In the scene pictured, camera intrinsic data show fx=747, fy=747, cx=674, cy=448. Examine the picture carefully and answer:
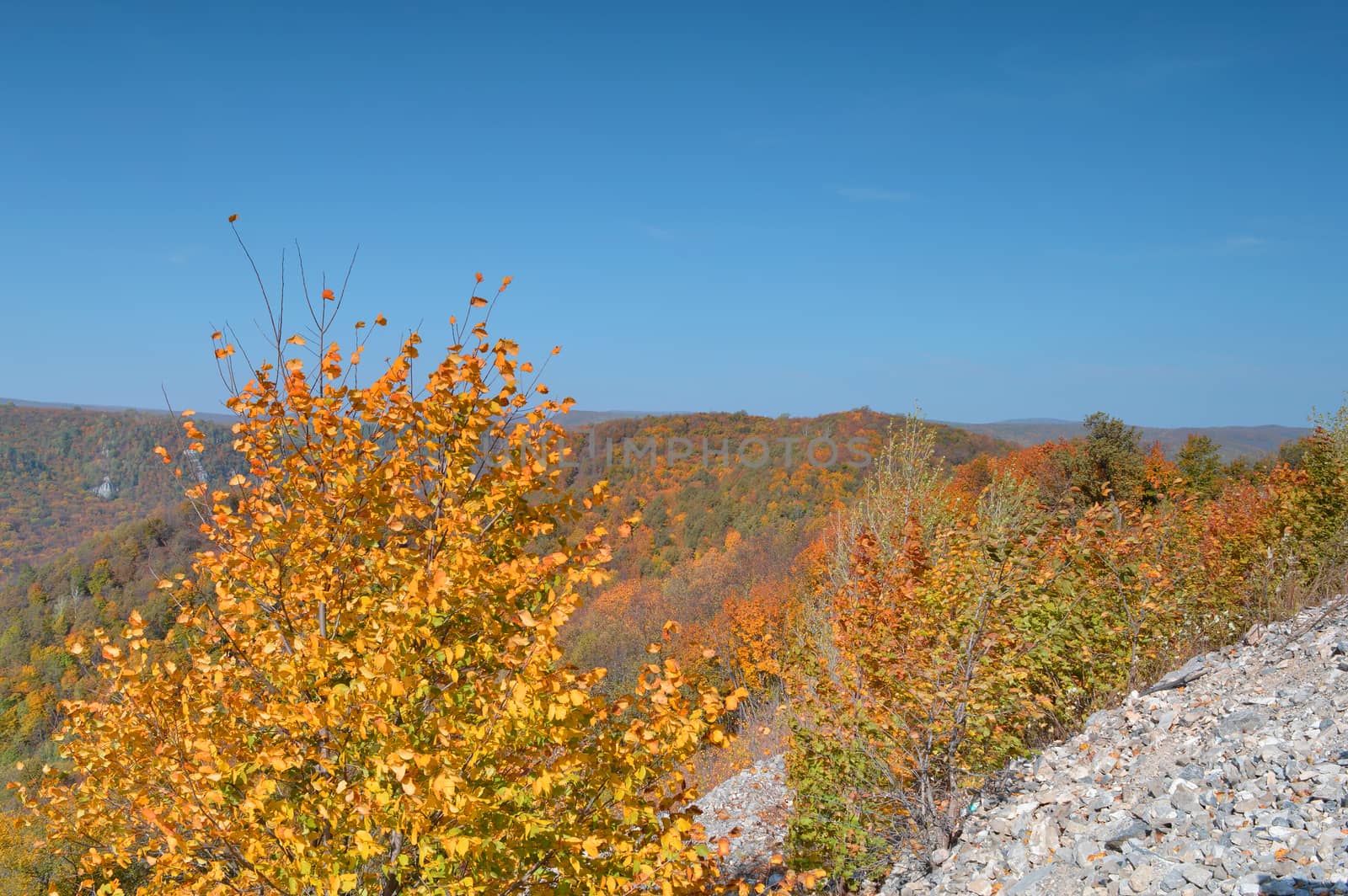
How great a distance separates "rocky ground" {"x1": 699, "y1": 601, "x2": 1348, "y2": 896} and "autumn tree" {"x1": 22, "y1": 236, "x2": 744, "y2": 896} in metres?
0.82

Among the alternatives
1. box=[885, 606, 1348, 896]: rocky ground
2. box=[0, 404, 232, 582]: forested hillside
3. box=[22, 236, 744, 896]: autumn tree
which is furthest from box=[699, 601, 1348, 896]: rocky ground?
box=[0, 404, 232, 582]: forested hillside

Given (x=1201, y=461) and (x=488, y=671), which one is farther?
(x=1201, y=461)

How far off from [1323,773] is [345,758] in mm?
5488

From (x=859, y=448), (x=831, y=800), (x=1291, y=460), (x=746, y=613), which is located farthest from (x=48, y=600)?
(x=1291, y=460)

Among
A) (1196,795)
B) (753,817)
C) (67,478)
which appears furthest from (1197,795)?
(67,478)

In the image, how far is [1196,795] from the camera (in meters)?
4.77

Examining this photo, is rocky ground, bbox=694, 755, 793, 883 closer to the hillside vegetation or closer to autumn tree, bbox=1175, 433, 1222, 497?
the hillside vegetation

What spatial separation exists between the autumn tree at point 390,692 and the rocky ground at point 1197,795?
2514 mm

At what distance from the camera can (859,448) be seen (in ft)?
226

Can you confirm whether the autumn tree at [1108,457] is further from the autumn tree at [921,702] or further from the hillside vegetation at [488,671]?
the autumn tree at [921,702]

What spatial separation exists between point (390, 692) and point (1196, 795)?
497 cm

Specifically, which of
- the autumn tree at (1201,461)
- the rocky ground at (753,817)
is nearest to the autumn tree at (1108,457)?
the autumn tree at (1201,461)

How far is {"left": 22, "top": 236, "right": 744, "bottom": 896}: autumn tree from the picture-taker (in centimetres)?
319

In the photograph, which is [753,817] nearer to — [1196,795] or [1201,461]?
[1196,795]
